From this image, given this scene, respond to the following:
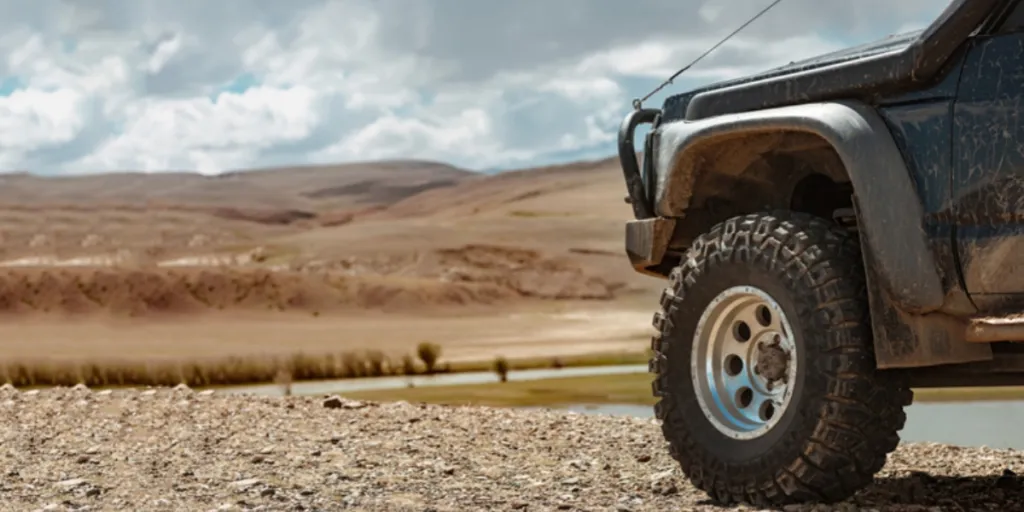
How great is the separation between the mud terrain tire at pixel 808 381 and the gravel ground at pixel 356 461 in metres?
0.19

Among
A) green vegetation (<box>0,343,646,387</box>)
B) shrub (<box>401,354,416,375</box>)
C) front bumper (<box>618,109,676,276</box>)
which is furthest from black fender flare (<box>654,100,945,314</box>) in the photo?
shrub (<box>401,354,416,375</box>)

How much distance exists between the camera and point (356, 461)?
341 inches

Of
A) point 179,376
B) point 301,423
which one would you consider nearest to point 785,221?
point 301,423

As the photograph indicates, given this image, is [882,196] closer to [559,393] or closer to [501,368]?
[559,393]

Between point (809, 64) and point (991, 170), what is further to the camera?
point (809, 64)

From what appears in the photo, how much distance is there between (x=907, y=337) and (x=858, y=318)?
25 cm

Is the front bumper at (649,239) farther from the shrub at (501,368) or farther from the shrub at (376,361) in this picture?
the shrub at (376,361)

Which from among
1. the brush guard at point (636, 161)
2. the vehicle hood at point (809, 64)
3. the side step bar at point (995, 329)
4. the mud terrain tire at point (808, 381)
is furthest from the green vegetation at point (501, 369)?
the side step bar at point (995, 329)

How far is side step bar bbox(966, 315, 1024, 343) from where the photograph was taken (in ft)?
18.1

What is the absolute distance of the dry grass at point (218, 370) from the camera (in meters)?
26.5

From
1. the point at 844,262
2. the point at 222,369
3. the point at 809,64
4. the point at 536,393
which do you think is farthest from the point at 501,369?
the point at 844,262

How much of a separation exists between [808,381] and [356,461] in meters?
3.53

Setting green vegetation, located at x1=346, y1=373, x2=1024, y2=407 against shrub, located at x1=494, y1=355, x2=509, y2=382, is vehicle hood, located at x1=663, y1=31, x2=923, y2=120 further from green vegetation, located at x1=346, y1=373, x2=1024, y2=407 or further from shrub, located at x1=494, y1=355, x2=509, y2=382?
shrub, located at x1=494, y1=355, x2=509, y2=382

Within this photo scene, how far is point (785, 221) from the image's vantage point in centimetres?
634
